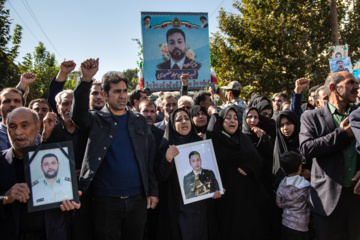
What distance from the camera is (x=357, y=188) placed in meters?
2.76

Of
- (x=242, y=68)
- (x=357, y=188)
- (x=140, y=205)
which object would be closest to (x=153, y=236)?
(x=140, y=205)

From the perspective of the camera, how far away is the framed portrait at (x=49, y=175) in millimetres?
2299

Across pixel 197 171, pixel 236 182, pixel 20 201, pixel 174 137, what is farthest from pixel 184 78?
pixel 20 201

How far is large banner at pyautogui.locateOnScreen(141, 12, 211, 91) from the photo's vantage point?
1064 cm

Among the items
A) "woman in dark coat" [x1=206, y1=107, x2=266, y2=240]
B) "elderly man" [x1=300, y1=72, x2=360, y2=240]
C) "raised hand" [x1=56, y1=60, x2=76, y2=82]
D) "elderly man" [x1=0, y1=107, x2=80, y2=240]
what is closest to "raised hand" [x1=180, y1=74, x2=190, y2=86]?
"woman in dark coat" [x1=206, y1=107, x2=266, y2=240]

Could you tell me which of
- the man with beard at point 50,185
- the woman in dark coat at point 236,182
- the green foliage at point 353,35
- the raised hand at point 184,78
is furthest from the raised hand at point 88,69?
the green foliage at point 353,35

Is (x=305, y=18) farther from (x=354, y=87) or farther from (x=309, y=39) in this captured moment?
(x=354, y=87)

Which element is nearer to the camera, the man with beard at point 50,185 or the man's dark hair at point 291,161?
the man with beard at point 50,185

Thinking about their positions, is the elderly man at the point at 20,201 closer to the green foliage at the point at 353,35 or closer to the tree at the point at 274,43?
the tree at the point at 274,43

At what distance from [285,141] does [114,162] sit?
→ 246cm

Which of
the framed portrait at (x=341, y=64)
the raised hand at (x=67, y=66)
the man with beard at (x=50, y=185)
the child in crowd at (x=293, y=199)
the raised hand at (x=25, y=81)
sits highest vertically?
the framed portrait at (x=341, y=64)

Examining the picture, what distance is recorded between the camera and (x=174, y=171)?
11.3ft

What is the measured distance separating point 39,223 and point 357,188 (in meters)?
3.05

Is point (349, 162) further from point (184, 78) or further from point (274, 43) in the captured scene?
point (274, 43)
